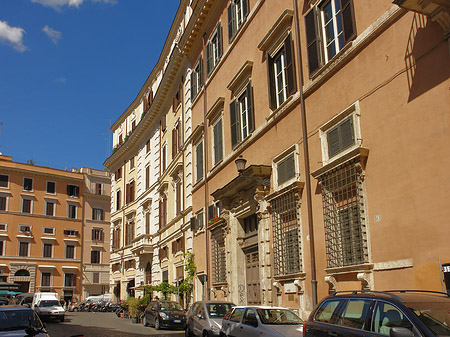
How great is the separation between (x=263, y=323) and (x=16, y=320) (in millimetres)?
5193

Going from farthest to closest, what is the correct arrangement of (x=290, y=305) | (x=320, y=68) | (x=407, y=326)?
(x=290, y=305) → (x=320, y=68) → (x=407, y=326)

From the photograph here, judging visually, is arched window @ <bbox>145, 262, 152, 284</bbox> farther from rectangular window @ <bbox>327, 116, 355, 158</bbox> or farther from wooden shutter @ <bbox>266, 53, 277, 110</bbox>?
rectangular window @ <bbox>327, 116, 355, 158</bbox>

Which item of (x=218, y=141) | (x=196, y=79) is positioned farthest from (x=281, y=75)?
(x=196, y=79)

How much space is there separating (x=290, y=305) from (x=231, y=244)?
5.29m

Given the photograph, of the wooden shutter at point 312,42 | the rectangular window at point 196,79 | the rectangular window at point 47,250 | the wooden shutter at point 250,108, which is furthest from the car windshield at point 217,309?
the rectangular window at point 47,250

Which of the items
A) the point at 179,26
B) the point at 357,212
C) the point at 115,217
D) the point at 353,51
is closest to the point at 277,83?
the point at 353,51

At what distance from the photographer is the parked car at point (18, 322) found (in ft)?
31.8

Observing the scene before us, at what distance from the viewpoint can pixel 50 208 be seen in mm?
56938

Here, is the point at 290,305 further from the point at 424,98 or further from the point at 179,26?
the point at 179,26

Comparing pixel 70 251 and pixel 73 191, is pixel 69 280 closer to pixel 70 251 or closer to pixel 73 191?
pixel 70 251

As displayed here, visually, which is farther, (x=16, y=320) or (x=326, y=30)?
(x=326, y=30)

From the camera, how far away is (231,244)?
64.4 feet

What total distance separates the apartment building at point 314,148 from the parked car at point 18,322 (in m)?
6.81

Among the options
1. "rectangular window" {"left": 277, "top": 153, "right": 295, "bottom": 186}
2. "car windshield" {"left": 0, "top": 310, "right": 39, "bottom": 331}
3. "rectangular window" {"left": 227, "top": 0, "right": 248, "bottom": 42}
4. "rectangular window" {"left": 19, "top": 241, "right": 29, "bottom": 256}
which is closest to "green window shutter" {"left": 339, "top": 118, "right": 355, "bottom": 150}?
"rectangular window" {"left": 277, "top": 153, "right": 295, "bottom": 186}
